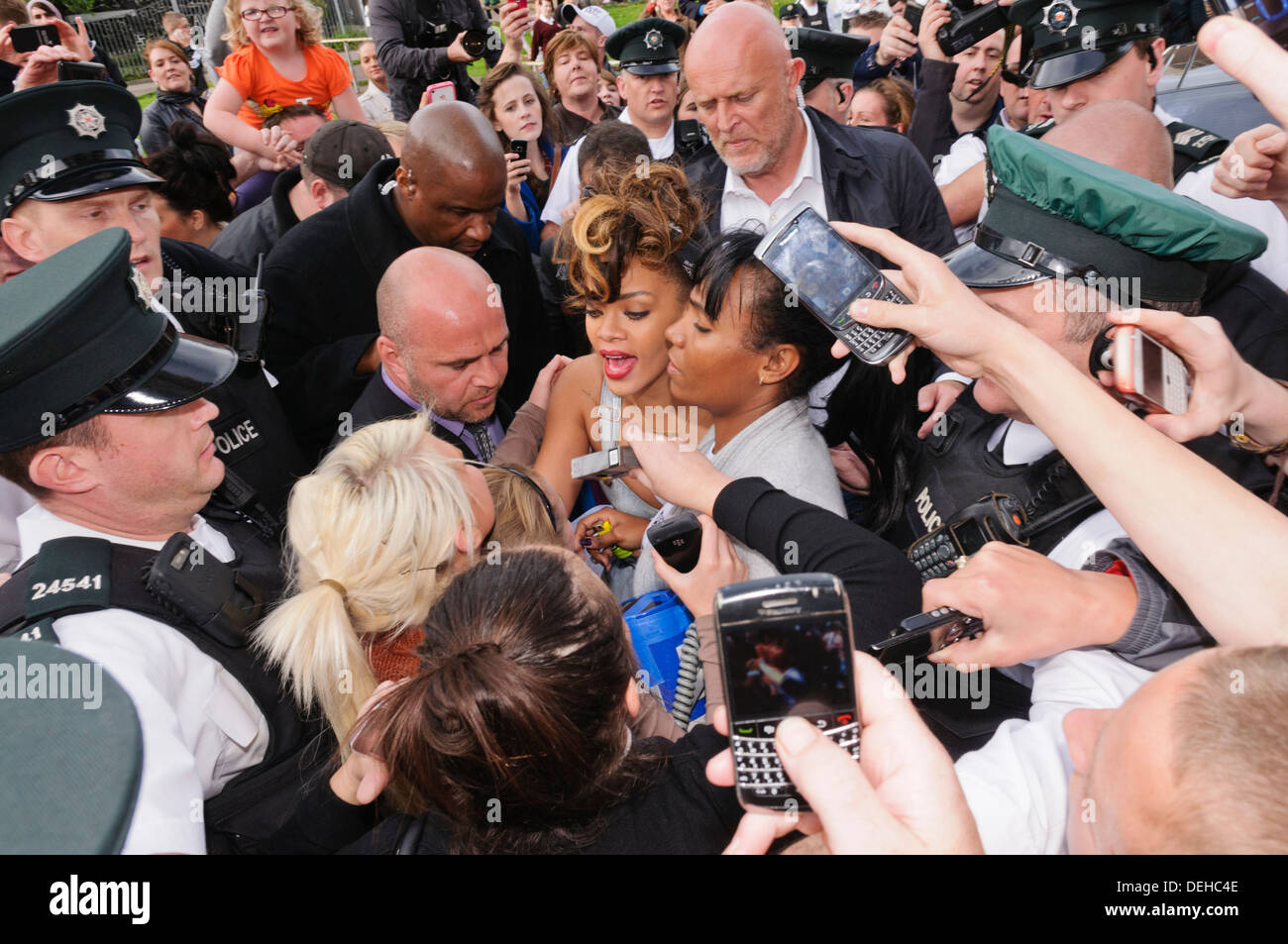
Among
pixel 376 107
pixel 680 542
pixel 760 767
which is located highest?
pixel 760 767

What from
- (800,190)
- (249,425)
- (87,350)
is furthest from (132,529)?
(800,190)

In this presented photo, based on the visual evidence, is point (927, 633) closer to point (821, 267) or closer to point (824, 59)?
point (821, 267)

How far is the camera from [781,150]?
3.73 metres

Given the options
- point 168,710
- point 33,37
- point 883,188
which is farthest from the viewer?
point 33,37

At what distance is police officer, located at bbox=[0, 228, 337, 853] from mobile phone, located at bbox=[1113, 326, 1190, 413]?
194 centimetres

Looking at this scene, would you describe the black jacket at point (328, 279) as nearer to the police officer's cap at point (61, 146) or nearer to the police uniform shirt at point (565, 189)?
the police officer's cap at point (61, 146)

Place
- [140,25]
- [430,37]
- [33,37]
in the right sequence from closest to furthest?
[33,37]
[430,37]
[140,25]

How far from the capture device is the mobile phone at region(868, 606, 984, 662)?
4.97 feet

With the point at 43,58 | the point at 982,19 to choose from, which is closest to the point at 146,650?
the point at 43,58

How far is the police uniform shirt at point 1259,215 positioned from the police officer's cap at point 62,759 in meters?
3.22

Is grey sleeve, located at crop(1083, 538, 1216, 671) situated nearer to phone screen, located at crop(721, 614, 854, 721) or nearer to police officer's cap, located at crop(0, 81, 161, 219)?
phone screen, located at crop(721, 614, 854, 721)

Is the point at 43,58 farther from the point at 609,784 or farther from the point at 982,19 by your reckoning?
the point at 982,19

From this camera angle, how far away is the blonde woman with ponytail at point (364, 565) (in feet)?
5.78

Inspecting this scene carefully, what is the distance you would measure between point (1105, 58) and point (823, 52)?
2.16m
